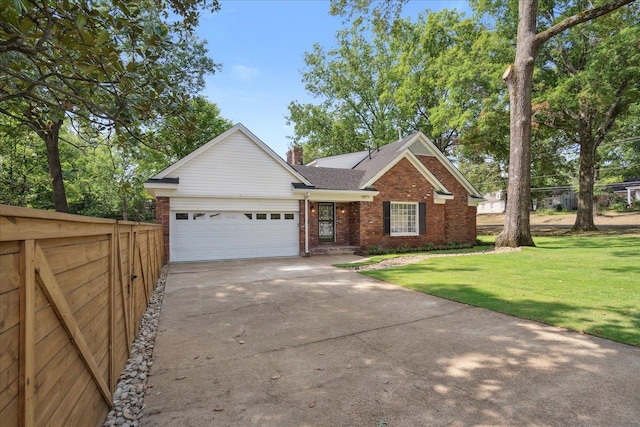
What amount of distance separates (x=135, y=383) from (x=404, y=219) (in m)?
14.1

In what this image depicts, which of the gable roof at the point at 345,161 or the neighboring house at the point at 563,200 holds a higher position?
the gable roof at the point at 345,161

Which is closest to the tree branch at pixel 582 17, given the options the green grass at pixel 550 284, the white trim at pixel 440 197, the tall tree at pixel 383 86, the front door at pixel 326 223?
the white trim at pixel 440 197

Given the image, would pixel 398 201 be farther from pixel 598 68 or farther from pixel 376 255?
pixel 598 68

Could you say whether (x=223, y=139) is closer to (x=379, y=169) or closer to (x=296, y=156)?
(x=296, y=156)

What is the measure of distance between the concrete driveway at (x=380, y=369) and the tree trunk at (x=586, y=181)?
2125 centimetres

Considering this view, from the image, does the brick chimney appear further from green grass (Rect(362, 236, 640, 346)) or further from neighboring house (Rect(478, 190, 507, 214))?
neighboring house (Rect(478, 190, 507, 214))

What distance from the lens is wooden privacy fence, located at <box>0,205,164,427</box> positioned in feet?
4.42

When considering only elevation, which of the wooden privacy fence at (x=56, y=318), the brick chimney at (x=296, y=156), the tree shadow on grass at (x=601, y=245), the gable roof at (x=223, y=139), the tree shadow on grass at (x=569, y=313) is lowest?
the tree shadow on grass at (x=569, y=313)

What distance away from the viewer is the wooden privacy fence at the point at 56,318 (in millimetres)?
1348

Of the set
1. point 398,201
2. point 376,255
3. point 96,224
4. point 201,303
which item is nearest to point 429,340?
point 96,224

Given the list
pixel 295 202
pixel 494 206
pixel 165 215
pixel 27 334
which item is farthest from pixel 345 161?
pixel 494 206

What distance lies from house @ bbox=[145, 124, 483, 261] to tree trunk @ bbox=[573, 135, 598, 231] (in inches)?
361

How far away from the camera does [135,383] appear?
3256 millimetres

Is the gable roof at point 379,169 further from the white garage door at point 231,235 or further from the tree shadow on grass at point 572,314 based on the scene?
the tree shadow on grass at point 572,314
